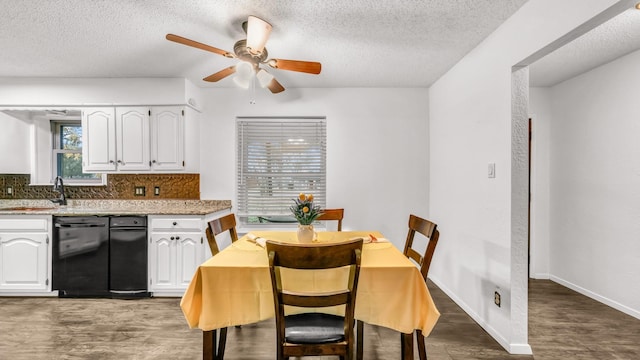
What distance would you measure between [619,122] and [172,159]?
4.73m

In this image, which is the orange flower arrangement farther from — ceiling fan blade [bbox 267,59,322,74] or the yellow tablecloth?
ceiling fan blade [bbox 267,59,322,74]

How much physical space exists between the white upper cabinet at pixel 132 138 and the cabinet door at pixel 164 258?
0.83 m

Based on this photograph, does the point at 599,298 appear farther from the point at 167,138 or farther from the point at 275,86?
the point at 167,138

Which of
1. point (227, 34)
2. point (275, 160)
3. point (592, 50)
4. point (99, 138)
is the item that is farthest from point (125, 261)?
point (592, 50)

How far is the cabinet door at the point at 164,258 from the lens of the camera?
3.25 metres

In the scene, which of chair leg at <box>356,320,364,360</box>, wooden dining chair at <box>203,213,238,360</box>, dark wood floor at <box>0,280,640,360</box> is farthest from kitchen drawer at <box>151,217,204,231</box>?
chair leg at <box>356,320,364,360</box>

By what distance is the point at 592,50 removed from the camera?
281 centimetres

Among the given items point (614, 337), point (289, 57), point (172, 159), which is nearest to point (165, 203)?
point (172, 159)

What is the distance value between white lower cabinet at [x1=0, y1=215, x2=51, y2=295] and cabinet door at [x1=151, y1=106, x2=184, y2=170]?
126cm

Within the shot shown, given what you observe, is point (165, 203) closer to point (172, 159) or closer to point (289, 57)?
point (172, 159)

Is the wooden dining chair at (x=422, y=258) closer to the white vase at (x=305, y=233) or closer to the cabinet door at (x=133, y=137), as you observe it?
the white vase at (x=305, y=233)

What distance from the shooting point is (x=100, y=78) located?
352 centimetres

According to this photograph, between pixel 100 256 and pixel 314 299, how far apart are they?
291cm

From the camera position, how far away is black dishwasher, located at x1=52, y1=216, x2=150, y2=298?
10.6ft
